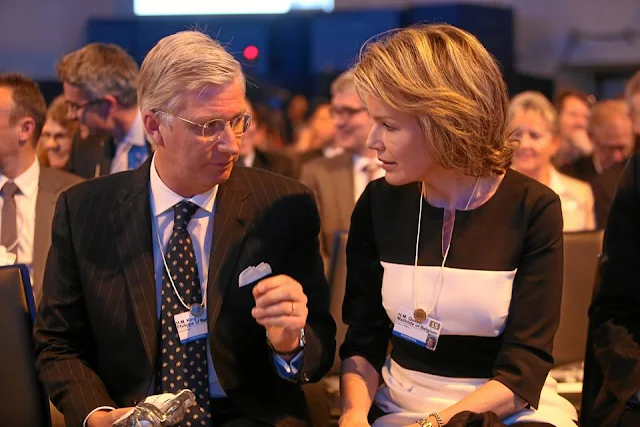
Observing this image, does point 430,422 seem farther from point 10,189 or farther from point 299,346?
point 10,189

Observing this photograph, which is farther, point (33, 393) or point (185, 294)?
point (33, 393)

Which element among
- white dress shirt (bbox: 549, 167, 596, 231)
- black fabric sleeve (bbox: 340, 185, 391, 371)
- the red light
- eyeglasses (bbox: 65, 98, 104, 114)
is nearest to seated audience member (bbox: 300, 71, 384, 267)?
white dress shirt (bbox: 549, 167, 596, 231)

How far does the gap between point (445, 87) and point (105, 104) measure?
8.40 feet

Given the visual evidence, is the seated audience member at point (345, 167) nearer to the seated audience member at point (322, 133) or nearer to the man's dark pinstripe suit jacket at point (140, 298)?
the man's dark pinstripe suit jacket at point (140, 298)

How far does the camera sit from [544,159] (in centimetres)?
458

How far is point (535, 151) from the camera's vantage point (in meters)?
4.56

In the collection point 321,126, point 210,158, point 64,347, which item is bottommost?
point 321,126

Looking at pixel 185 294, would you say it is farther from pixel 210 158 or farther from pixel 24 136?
pixel 24 136

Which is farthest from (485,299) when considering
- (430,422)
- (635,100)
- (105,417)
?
(635,100)

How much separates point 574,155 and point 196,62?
544 cm

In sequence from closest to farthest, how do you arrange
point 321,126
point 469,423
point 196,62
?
point 469,423 → point 196,62 → point 321,126

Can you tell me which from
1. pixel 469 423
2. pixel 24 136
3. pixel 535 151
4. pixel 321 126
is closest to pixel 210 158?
pixel 469 423

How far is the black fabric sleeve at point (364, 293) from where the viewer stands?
2508 mm

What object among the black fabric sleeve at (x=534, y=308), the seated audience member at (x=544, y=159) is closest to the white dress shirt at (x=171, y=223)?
the black fabric sleeve at (x=534, y=308)
